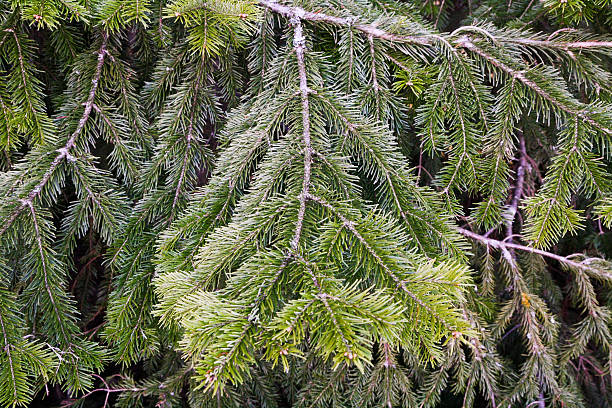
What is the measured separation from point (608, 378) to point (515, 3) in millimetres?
1989

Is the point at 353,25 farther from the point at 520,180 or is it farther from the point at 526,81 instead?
the point at 520,180

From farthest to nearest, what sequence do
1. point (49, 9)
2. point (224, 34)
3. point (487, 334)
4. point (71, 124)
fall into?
point (487, 334)
point (71, 124)
point (224, 34)
point (49, 9)

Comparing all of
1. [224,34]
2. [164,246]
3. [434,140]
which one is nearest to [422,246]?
[434,140]

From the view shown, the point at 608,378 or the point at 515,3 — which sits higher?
the point at 515,3

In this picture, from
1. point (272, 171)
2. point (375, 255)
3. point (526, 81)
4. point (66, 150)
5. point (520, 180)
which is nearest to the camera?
point (375, 255)

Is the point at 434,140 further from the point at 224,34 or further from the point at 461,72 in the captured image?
the point at 224,34

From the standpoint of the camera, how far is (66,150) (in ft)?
4.04

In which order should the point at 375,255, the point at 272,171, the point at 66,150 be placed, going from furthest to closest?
the point at 66,150 < the point at 272,171 < the point at 375,255

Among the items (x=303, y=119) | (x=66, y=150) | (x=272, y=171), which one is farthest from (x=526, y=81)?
(x=66, y=150)

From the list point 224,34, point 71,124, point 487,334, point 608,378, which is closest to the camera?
point 224,34

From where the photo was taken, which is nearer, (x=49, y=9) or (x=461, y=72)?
(x=49, y=9)

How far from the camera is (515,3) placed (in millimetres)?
1813

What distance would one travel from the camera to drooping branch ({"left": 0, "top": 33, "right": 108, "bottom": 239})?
1143mm

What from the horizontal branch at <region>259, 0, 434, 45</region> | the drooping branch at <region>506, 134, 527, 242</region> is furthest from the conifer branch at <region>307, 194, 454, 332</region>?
the drooping branch at <region>506, 134, 527, 242</region>
